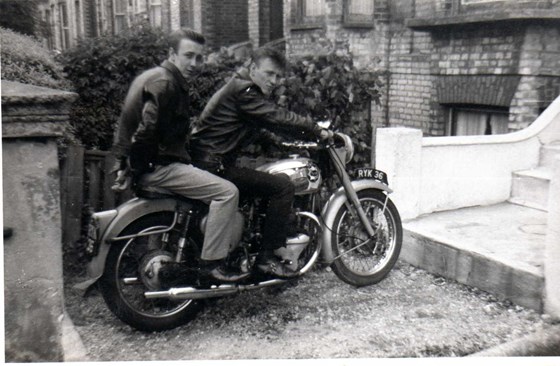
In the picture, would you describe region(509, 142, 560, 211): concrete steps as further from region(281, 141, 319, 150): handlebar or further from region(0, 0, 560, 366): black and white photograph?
region(281, 141, 319, 150): handlebar

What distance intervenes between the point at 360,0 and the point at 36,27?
484cm

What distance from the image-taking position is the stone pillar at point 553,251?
370 centimetres

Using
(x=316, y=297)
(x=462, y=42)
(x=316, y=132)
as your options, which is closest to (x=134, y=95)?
(x=316, y=132)

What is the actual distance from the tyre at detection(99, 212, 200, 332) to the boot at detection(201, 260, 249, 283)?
0.75 feet

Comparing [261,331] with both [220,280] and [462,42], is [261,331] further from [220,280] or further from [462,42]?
[462,42]

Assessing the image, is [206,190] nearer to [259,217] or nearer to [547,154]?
[259,217]

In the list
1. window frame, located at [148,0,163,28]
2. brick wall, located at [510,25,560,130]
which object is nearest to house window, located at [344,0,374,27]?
brick wall, located at [510,25,560,130]

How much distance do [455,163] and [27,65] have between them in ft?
12.0

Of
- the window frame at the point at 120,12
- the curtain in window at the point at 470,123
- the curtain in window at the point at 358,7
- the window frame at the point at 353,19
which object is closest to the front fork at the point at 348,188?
the curtain in window at the point at 470,123

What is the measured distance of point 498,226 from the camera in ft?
16.6

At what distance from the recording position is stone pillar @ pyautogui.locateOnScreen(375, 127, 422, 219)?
16.6ft

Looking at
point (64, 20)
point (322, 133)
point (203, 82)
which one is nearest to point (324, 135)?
point (322, 133)

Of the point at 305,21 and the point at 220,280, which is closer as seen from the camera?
the point at 220,280

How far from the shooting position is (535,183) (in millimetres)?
5555
